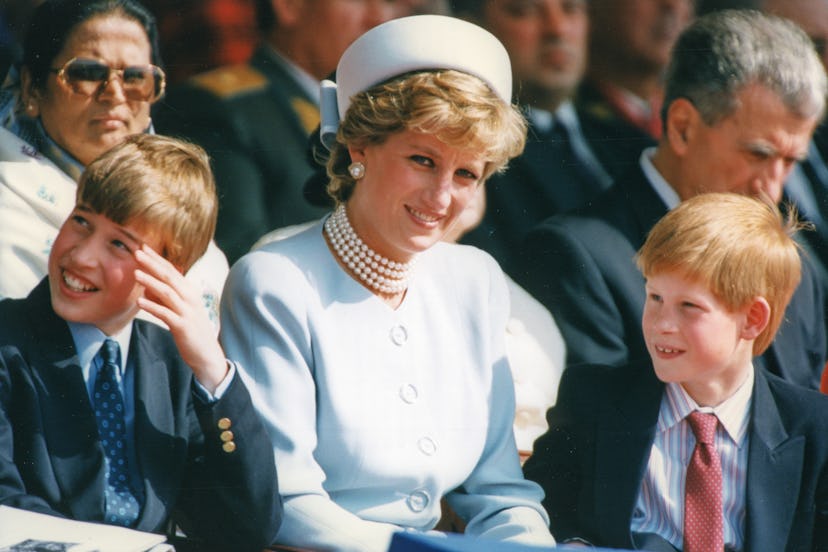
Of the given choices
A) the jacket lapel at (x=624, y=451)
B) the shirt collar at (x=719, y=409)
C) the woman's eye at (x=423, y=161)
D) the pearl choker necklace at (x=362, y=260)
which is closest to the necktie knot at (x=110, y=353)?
the pearl choker necklace at (x=362, y=260)

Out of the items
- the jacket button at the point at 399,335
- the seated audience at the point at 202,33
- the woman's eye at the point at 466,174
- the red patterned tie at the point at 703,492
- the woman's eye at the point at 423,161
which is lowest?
the red patterned tie at the point at 703,492

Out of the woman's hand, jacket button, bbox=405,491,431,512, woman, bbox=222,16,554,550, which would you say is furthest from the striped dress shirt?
the woman's hand

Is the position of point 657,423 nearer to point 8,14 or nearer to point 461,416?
point 461,416

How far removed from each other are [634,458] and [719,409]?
0.26 m

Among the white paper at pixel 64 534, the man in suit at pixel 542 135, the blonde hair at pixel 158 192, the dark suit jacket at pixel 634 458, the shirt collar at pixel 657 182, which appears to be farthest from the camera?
the shirt collar at pixel 657 182

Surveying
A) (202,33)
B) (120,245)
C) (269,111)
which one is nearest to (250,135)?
(269,111)

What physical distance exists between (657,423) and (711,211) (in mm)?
573

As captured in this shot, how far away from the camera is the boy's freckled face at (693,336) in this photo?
3172 mm

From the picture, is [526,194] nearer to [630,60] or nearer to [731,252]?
[630,60]

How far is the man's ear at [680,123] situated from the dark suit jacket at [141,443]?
148 cm

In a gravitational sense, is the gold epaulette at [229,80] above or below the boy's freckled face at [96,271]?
above

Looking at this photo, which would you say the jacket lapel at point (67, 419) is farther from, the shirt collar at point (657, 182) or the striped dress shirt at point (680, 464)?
the shirt collar at point (657, 182)

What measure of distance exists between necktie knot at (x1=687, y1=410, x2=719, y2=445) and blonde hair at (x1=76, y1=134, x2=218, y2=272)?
1345mm

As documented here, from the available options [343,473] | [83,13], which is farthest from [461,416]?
[83,13]
